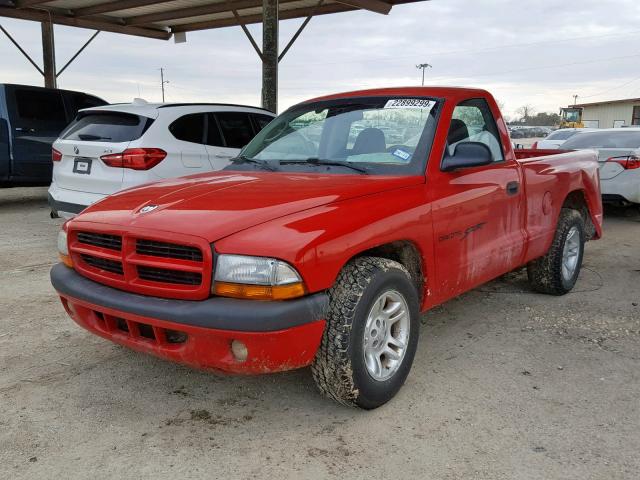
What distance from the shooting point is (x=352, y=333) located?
2.73 meters

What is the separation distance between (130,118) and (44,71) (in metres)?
12.0

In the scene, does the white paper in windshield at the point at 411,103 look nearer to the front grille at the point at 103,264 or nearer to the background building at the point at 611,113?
the front grille at the point at 103,264

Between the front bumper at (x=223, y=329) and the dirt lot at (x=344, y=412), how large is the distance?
42cm

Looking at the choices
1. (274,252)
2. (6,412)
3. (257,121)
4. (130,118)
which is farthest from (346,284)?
(257,121)

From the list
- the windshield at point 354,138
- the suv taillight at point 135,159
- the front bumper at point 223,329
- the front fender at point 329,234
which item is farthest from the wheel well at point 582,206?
the suv taillight at point 135,159

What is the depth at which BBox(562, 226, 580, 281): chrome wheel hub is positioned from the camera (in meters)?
5.06

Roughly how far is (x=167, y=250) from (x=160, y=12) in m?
13.9

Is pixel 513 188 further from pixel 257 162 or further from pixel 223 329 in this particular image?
pixel 223 329

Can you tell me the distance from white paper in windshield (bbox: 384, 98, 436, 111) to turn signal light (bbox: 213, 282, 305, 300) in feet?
5.71

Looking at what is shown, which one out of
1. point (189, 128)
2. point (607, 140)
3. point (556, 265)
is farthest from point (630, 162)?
point (189, 128)

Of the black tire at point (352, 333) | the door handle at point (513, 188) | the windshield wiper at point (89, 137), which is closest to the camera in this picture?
the black tire at point (352, 333)

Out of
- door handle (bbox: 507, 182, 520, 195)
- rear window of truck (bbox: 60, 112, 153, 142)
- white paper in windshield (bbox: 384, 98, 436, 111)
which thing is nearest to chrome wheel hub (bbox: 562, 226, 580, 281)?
door handle (bbox: 507, 182, 520, 195)

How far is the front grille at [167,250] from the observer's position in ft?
8.71

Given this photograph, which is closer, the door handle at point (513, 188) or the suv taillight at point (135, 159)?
the door handle at point (513, 188)
